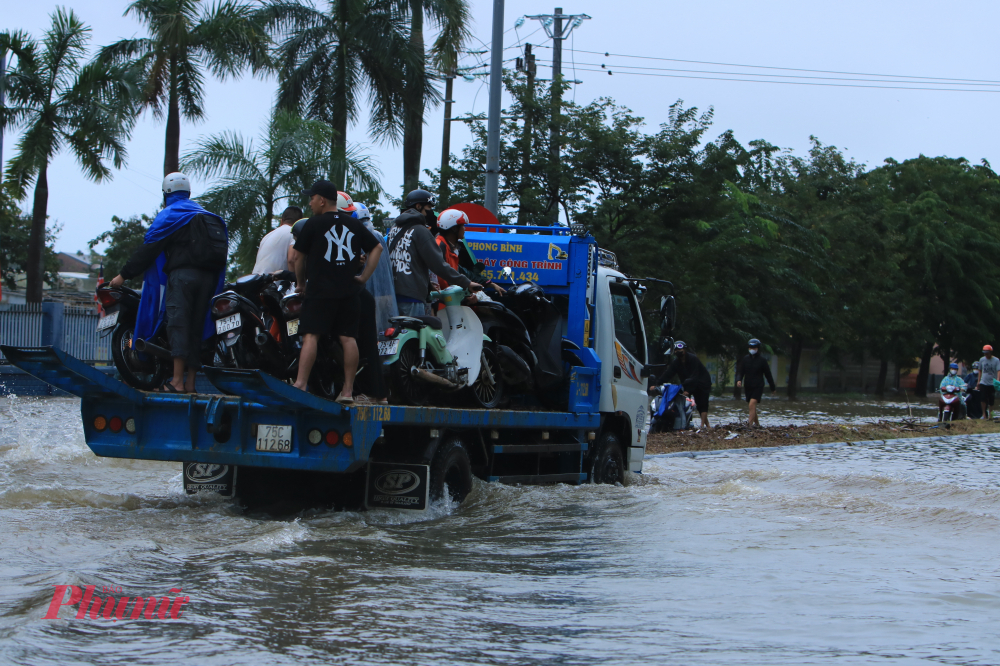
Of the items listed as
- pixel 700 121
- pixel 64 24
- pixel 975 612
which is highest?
pixel 64 24

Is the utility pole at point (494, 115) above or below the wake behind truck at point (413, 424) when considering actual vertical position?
above

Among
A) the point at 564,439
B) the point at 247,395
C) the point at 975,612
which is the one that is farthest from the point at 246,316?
the point at 975,612

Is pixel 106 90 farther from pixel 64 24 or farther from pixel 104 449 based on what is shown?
pixel 104 449

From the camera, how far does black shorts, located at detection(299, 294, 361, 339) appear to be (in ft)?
22.1

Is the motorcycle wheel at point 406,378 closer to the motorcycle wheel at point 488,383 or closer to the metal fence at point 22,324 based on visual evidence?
the motorcycle wheel at point 488,383

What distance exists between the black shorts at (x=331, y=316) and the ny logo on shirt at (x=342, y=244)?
0.26m

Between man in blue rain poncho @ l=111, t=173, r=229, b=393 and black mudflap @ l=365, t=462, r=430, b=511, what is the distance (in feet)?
4.56

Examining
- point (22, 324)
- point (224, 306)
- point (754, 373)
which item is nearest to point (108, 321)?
point (224, 306)

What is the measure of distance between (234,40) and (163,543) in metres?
19.7

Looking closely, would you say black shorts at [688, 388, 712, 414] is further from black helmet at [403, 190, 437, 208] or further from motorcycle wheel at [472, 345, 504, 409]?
black helmet at [403, 190, 437, 208]

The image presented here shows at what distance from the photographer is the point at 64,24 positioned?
25328mm

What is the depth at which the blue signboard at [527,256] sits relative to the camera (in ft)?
→ 31.6

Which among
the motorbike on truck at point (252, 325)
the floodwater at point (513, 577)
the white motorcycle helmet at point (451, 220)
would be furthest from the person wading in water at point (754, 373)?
the motorbike on truck at point (252, 325)

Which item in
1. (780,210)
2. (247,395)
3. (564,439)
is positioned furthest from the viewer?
(780,210)
